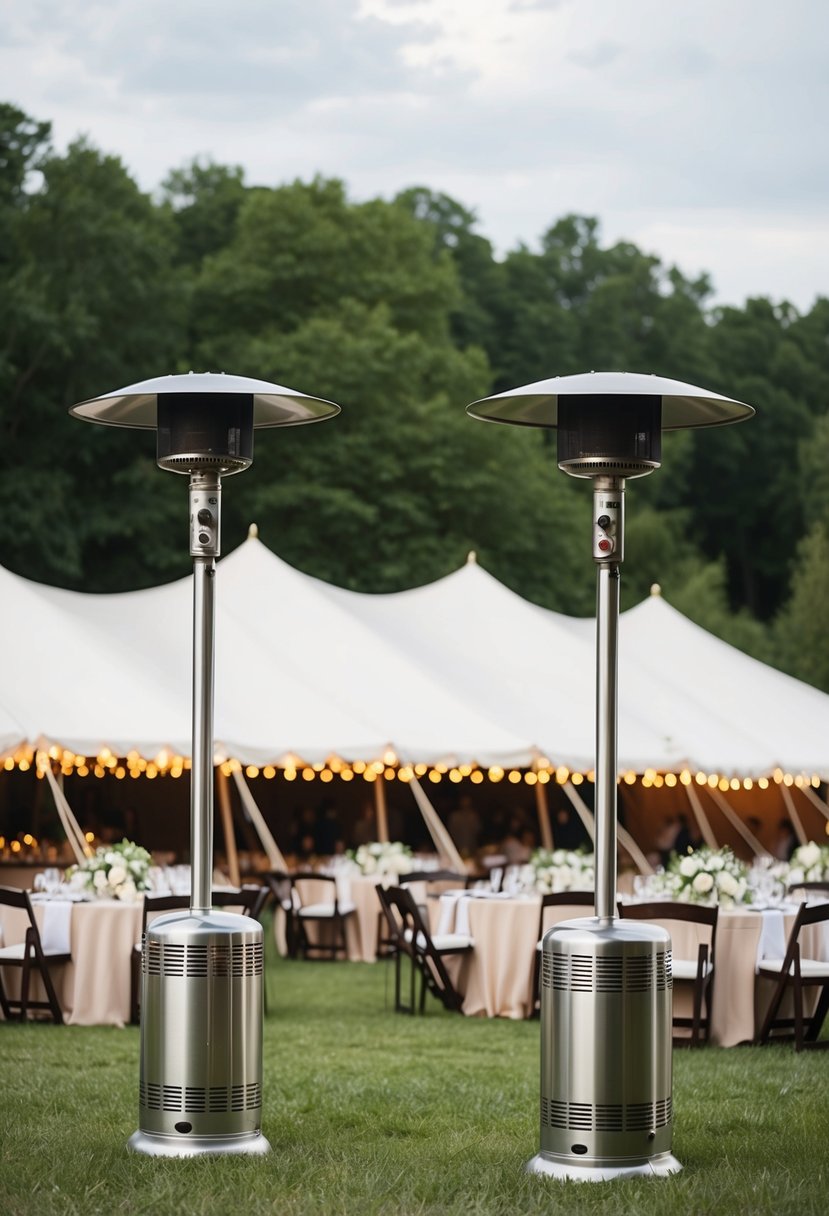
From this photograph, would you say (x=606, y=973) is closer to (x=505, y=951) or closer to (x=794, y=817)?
(x=505, y=951)

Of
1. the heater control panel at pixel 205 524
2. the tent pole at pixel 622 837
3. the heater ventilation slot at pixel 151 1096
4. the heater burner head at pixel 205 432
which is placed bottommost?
the tent pole at pixel 622 837

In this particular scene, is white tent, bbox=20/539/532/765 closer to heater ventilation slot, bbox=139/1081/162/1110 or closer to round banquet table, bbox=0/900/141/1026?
round banquet table, bbox=0/900/141/1026

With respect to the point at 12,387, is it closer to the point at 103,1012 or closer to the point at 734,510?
the point at 103,1012

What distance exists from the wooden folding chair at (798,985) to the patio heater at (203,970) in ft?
15.1

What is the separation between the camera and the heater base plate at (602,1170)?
6.07 m

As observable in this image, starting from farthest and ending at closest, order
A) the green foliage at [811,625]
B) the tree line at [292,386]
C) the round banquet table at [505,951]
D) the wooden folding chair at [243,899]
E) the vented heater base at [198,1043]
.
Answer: the green foliage at [811,625] < the tree line at [292,386] < the round banquet table at [505,951] < the wooden folding chair at [243,899] < the vented heater base at [198,1043]

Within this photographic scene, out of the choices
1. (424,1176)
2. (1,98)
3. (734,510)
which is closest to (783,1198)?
(424,1176)

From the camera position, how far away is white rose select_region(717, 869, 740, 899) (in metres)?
11.2

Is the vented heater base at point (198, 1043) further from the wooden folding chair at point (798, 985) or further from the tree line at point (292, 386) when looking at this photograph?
the tree line at point (292, 386)

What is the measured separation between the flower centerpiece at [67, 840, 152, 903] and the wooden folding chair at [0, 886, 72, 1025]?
1.58 ft

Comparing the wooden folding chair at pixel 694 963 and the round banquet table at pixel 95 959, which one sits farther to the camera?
the round banquet table at pixel 95 959

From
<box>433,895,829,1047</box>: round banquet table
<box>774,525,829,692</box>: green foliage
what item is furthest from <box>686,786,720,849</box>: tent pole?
<box>774,525,829,692</box>: green foliage

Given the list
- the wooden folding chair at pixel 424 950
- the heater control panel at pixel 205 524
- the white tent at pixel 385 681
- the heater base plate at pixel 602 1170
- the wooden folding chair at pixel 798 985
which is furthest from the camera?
the white tent at pixel 385 681

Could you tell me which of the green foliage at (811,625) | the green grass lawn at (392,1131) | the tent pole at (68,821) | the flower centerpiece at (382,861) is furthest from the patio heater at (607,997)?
the green foliage at (811,625)
